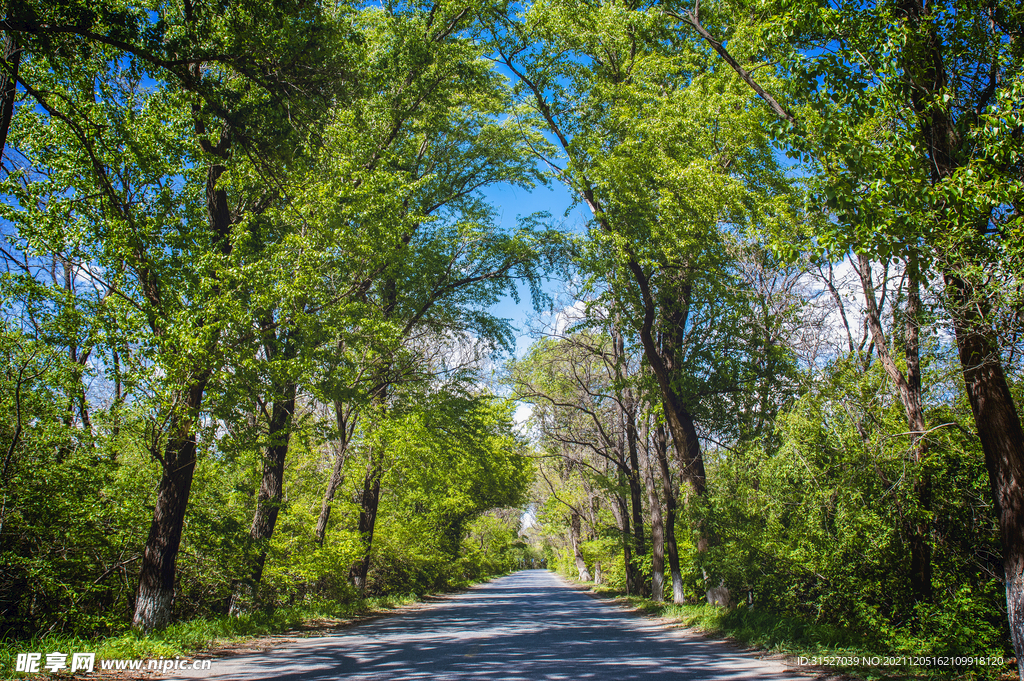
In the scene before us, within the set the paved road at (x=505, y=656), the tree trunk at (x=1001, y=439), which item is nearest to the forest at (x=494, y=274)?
the tree trunk at (x=1001, y=439)

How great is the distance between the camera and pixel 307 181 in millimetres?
10453

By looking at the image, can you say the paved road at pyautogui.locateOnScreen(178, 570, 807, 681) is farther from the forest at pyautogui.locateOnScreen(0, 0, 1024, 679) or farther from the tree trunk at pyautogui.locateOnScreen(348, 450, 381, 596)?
the tree trunk at pyautogui.locateOnScreen(348, 450, 381, 596)

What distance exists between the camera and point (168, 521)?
31.0 ft

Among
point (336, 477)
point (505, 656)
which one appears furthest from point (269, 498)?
point (505, 656)

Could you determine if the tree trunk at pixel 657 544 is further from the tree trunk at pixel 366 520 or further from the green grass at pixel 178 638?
the green grass at pixel 178 638

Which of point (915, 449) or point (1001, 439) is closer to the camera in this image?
point (1001, 439)

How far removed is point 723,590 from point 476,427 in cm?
740

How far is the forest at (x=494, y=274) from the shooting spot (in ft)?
20.6

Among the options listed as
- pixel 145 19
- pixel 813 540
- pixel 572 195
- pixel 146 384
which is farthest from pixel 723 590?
pixel 145 19

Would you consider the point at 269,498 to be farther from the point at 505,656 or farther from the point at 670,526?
the point at 670,526

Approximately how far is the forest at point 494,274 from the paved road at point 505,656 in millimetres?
1924

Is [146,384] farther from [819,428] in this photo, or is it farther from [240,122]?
[819,428]

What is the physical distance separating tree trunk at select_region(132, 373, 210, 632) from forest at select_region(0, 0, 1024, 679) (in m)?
0.06

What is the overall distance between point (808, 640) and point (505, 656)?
4.70m
